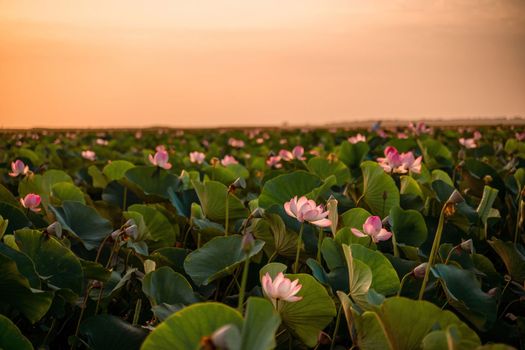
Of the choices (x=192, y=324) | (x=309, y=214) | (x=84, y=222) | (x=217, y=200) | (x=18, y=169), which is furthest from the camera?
(x=18, y=169)

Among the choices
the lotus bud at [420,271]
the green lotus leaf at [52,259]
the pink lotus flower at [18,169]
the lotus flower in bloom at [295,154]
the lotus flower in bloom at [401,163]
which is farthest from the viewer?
the lotus flower in bloom at [295,154]

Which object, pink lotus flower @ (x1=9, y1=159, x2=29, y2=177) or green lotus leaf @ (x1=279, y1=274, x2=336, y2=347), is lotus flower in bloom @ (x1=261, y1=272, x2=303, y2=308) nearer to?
green lotus leaf @ (x1=279, y1=274, x2=336, y2=347)

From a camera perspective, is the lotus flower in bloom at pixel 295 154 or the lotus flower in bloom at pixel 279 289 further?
the lotus flower in bloom at pixel 295 154

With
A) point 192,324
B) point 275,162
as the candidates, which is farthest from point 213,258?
point 275,162

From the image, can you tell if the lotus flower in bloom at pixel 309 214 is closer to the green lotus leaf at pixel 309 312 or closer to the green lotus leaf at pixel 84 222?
the green lotus leaf at pixel 309 312

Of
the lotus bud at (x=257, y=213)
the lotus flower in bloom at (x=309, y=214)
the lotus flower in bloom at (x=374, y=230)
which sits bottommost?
the lotus flower in bloom at (x=374, y=230)

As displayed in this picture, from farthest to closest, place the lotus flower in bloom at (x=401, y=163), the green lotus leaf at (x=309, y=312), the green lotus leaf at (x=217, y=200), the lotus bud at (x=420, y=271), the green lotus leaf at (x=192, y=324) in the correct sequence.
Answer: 1. the lotus flower in bloom at (x=401, y=163)
2. the green lotus leaf at (x=217, y=200)
3. the lotus bud at (x=420, y=271)
4. the green lotus leaf at (x=309, y=312)
5. the green lotus leaf at (x=192, y=324)

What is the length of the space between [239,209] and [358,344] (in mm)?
1006

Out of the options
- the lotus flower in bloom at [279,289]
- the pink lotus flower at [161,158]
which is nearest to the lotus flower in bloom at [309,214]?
the lotus flower in bloom at [279,289]

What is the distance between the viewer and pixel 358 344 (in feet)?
3.61

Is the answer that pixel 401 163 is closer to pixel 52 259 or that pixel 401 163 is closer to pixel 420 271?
pixel 420 271

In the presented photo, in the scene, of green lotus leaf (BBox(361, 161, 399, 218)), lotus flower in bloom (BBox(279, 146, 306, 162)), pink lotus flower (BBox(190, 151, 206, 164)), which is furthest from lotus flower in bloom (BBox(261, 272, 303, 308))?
pink lotus flower (BBox(190, 151, 206, 164))

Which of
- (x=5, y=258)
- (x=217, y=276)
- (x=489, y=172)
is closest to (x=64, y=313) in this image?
(x=5, y=258)

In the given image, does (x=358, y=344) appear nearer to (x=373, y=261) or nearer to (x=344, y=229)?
(x=373, y=261)
